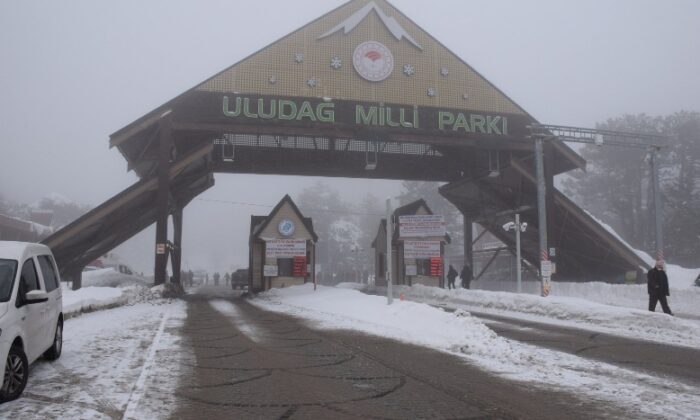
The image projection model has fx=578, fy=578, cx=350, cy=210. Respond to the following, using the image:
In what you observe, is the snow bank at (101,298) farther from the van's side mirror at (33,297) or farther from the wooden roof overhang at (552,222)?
the wooden roof overhang at (552,222)

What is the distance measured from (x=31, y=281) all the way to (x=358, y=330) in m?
7.66

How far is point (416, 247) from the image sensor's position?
31688 millimetres

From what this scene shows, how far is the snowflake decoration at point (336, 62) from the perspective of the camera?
32.5m

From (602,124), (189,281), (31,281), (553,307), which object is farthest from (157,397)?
(602,124)

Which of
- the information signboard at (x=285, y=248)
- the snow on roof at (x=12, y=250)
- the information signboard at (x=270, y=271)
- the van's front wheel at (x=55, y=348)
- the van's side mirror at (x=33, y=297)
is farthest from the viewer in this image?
the information signboard at (x=270, y=271)

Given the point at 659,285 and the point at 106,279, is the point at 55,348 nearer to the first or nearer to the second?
the point at 659,285

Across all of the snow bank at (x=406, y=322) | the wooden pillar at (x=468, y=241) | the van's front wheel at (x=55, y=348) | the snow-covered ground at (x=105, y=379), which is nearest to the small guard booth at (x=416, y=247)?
the wooden pillar at (x=468, y=241)

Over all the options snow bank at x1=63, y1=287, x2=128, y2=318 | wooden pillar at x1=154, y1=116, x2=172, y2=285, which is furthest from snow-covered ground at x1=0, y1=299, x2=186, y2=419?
wooden pillar at x1=154, y1=116, x2=172, y2=285

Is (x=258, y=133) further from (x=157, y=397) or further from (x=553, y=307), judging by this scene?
(x=157, y=397)

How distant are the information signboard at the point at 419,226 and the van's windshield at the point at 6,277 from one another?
2204 centimetres

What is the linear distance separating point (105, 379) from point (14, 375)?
1.31 metres

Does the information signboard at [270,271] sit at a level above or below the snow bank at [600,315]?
above

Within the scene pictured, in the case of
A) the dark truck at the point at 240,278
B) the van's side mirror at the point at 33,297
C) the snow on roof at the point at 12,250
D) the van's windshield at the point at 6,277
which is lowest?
the dark truck at the point at 240,278

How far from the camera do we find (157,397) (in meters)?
6.36
